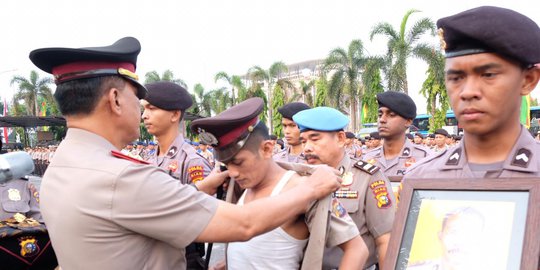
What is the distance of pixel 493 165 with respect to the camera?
5.94 ft

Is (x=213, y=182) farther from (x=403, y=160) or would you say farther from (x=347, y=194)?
(x=403, y=160)

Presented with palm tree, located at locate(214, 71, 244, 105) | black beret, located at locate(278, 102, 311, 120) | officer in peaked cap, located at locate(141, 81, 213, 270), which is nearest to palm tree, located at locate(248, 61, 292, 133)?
palm tree, located at locate(214, 71, 244, 105)

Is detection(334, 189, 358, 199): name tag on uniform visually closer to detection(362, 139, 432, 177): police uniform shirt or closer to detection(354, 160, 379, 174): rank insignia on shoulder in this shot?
detection(354, 160, 379, 174): rank insignia on shoulder

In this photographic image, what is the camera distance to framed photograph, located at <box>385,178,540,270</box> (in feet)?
4.20

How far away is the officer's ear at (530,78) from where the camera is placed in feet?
5.53

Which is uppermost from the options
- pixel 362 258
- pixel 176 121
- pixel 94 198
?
pixel 94 198

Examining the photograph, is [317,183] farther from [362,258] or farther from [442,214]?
[442,214]

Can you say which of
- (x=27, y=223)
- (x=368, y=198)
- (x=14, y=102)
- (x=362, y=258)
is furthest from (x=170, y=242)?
(x=14, y=102)

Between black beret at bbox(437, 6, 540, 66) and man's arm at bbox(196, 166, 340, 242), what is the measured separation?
2.78 feet

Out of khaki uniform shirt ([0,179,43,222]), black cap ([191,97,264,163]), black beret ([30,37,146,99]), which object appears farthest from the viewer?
khaki uniform shirt ([0,179,43,222])

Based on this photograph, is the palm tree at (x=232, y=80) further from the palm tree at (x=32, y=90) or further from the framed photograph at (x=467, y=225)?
the framed photograph at (x=467, y=225)

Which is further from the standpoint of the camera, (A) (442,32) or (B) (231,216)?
(B) (231,216)

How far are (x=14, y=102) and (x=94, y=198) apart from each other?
175 ft

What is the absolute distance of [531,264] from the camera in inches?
48.2
